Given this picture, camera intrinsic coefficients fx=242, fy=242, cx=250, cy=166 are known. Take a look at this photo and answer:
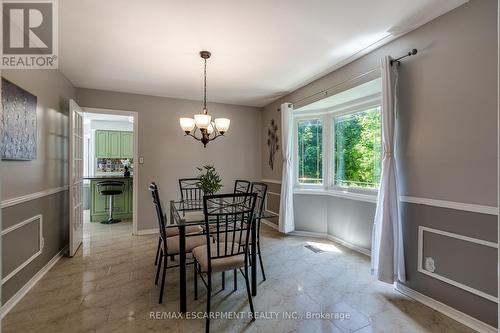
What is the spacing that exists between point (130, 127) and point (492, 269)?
291 inches

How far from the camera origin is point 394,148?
2.41m

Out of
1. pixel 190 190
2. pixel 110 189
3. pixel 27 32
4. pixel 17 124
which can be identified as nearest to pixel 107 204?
pixel 110 189

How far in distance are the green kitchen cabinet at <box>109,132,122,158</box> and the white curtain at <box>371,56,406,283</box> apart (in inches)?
253

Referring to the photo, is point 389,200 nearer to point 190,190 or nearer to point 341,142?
point 341,142

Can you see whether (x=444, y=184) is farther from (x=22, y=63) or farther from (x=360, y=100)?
(x=22, y=63)

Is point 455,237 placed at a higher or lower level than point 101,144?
lower

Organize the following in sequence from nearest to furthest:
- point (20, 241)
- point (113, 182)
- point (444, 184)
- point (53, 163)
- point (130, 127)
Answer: point (444, 184)
point (20, 241)
point (53, 163)
point (113, 182)
point (130, 127)

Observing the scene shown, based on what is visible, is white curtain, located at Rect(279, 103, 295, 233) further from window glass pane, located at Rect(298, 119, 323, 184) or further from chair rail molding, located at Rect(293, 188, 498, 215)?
chair rail molding, located at Rect(293, 188, 498, 215)

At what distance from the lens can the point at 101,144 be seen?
6430 mm

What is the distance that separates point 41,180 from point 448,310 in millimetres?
4191

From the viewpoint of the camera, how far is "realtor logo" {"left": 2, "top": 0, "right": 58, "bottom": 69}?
203cm

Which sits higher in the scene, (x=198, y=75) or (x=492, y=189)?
(x=198, y=75)

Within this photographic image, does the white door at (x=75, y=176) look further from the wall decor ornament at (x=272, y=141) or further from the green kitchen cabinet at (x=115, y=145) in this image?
the wall decor ornament at (x=272, y=141)

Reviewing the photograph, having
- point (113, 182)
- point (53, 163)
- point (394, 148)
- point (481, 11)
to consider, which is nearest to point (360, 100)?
point (394, 148)
